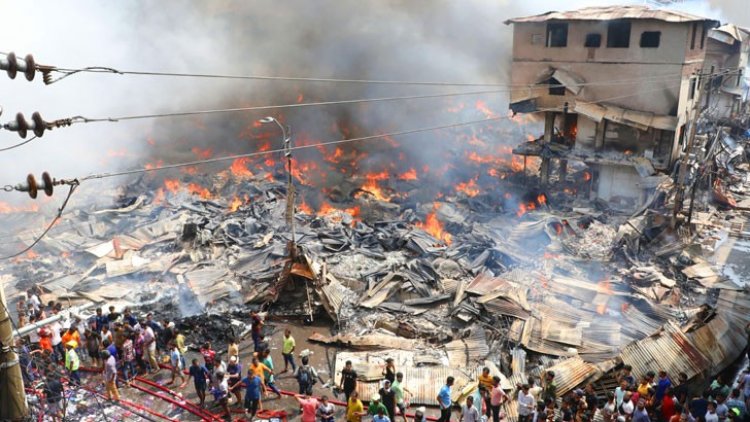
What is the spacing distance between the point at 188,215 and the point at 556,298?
45.1ft

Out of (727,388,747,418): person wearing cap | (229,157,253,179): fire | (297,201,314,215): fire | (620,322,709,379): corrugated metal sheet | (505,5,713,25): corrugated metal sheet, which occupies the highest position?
(505,5,713,25): corrugated metal sheet

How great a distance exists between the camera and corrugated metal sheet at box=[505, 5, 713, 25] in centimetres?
2249

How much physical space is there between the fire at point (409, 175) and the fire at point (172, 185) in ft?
33.2

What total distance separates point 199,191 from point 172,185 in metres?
→ 1.61

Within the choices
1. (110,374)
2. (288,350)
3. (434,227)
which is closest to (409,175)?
(434,227)

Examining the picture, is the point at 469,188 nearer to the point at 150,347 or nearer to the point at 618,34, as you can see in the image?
the point at 618,34

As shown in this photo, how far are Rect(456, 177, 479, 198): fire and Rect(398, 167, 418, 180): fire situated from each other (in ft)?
7.70

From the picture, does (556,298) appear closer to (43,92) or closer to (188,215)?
(188,215)

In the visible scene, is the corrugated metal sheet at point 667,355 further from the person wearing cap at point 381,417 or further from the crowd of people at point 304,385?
the person wearing cap at point 381,417

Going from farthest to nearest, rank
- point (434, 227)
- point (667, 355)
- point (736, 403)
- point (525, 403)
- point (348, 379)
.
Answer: point (434, 227)
point (667, 355)
point (348, 379)
point (525, 403)
point (736, 403)

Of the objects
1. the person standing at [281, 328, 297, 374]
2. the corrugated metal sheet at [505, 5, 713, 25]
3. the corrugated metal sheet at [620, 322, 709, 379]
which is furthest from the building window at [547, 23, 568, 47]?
the person standing at [281, 328, 297, 374]

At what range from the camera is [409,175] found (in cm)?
2828

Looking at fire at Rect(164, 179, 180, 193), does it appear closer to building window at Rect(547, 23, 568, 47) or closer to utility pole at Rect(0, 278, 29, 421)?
building window at Rect(547, 23, 568, 47)

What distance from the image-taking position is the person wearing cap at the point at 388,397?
10140 mm
